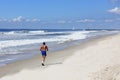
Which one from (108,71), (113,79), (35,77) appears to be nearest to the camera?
(113,79)

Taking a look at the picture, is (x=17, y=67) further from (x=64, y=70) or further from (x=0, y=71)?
(x=64, y=70)

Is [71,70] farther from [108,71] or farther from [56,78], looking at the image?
[108,71]

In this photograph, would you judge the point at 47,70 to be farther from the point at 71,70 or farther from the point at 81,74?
the point at 81,74

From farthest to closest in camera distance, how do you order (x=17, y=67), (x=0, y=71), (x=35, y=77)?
(x=17, y=67) < (x=0, y=71) < (x=35, y=77)

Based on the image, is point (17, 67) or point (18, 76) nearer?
point (18, 76)

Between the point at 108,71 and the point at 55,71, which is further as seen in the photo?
the point at 55,71

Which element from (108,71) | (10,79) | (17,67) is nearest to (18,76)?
(10,79)

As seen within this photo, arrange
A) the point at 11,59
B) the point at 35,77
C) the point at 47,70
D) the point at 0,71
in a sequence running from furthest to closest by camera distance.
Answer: the point at 11,59 → the point at 0,71 → the point at 47,70 → the point at 35,77

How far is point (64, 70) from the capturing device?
15.3 meters

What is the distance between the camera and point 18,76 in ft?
50.7

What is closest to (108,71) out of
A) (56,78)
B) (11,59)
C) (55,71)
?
(56,78)

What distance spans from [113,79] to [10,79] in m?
5.20

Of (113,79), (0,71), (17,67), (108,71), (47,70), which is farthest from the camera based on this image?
(17,67)

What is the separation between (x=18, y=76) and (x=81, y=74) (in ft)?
10.8
